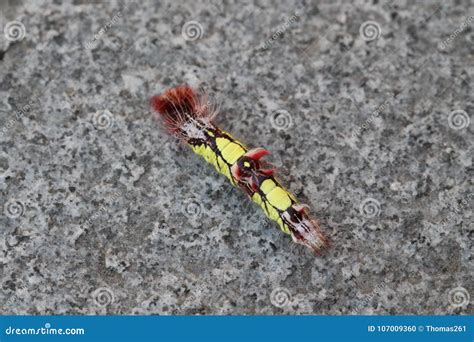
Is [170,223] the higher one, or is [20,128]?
[20,128]

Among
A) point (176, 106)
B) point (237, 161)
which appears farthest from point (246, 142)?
point (176, 106)

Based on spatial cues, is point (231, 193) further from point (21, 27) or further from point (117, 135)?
point (21, 27)

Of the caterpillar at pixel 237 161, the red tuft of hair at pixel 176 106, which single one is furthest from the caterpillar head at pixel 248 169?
the red tuft of hair at pixel 176 106

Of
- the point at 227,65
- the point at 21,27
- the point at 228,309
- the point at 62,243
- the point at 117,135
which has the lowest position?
the point at 228,309

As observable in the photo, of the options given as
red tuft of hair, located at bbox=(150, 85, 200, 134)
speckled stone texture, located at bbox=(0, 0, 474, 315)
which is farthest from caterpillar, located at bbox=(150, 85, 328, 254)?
speckled stone texture, located at bbox=(0, 0, 474, 315)

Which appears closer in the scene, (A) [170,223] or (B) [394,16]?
(A) [170,223]

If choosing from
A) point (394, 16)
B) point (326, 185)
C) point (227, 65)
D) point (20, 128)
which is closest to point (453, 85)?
point (394, 16)
